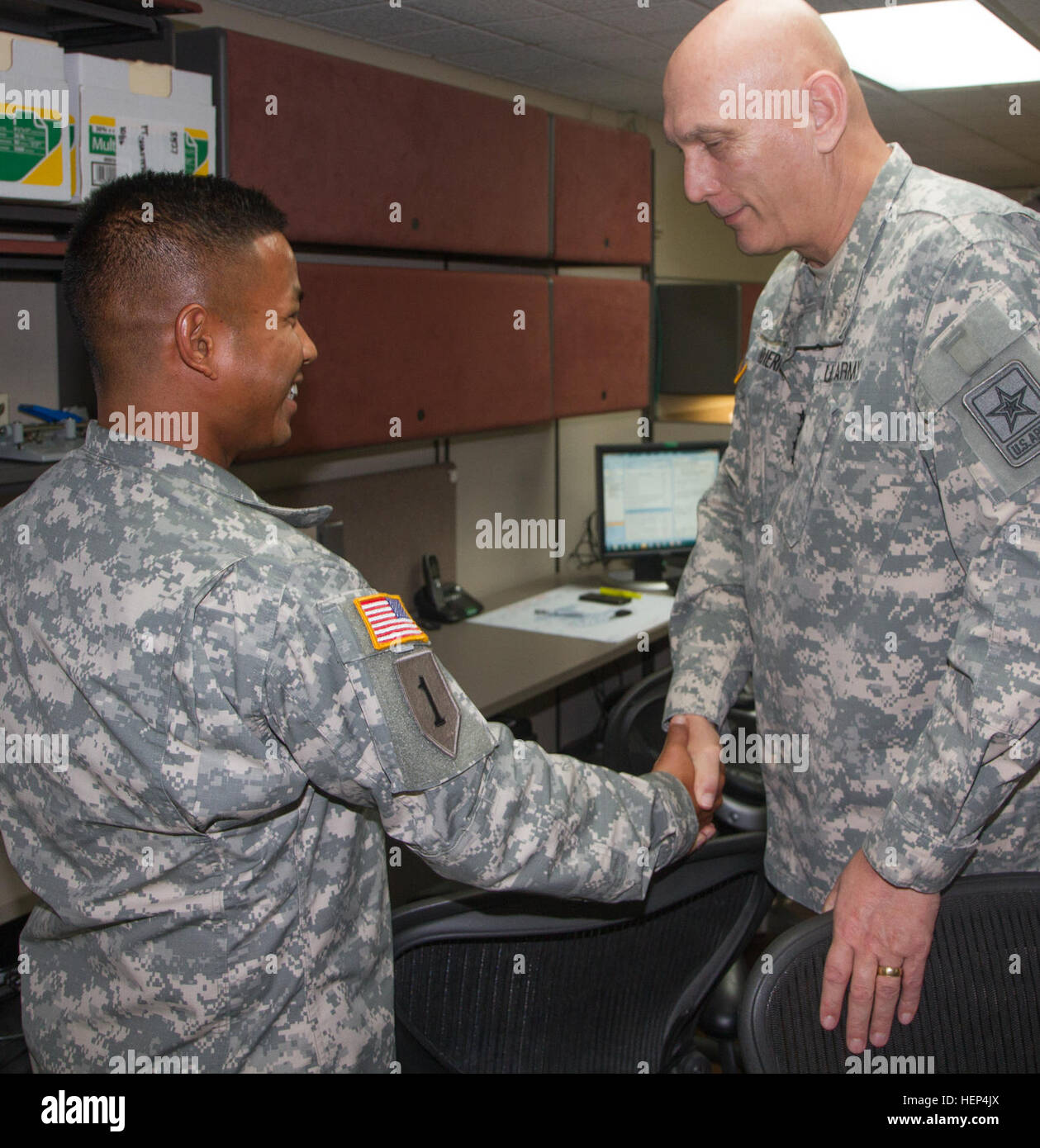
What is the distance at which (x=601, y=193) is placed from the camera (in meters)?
3.11

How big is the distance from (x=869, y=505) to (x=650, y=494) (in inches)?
90.9

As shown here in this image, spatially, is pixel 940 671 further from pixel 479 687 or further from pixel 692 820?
pixel 479 687

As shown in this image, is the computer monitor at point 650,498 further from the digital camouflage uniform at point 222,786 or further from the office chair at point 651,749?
the digital camouflage uniform at point 222,786

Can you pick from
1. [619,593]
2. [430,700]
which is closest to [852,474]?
[430,700]

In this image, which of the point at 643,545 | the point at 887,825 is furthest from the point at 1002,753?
the point at 643,545

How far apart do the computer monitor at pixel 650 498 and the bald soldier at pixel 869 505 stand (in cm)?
194

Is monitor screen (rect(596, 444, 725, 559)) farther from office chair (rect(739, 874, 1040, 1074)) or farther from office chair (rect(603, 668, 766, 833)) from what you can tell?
office chair (rect(739, 874, 1040, 1074))

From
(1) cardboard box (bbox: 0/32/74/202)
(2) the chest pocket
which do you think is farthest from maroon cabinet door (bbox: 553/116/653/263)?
(2) the chest pocket

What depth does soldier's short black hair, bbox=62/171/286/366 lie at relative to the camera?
1.00 metres

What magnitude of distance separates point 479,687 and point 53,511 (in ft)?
4.69

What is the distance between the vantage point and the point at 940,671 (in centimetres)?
109

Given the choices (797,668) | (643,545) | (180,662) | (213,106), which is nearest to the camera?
(180,662)

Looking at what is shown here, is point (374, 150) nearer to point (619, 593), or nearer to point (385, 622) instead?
point (619, 593)

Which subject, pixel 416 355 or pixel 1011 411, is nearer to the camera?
pixel 1011 411
